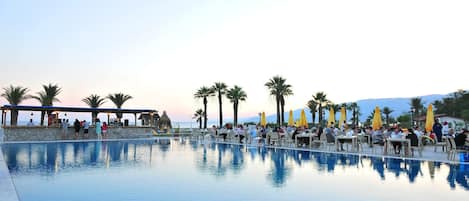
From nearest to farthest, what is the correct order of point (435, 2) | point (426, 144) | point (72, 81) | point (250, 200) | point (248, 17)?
point (250, 200), point (426, 144), point (435, 2), point (248, 17), point (72, 81)

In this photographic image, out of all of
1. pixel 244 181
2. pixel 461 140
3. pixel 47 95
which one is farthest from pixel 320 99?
pixel 244 181

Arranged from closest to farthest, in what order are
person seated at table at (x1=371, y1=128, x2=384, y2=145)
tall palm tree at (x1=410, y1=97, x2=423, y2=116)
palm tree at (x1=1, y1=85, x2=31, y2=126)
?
person seated at table at (x1=371, y1=128, x2=384, y2=145), palm tree at (x1=1, y1=85, x2=31, y2=126), tall palm tree at (x1=410, y1=97, x2=423, y2=116)

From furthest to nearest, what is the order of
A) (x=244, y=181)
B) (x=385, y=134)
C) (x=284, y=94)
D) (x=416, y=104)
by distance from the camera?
(x=416, y=104)
(x=284, y=94)
(x=385, y=134)
(x=244, y=181)

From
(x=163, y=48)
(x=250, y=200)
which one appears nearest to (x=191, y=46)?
(x=163, y=48)

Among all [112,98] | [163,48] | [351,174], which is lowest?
[351,174]

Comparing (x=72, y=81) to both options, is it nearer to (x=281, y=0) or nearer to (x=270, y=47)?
(x=270, y=47)

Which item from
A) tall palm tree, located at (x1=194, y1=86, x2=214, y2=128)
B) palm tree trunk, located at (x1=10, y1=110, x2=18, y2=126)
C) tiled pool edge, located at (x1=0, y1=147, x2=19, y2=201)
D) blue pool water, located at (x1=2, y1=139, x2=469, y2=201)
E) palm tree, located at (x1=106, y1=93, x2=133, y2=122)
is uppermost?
tall palm tree, located at (x1=194, y1=86, x2=214, y2=128)

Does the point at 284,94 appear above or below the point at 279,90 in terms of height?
below

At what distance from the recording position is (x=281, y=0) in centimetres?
1848

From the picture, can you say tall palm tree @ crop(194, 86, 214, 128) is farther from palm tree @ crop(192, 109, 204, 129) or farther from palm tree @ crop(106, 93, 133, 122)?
palm tree @ crop(192, 109, 204, 129)

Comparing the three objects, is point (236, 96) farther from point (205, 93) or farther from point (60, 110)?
point (60, 110)

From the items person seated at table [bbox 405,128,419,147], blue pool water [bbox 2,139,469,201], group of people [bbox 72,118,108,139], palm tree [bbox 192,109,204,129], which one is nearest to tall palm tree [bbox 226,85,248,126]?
palm tree [bbox 192,109,204,129]

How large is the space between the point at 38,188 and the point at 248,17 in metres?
15.7

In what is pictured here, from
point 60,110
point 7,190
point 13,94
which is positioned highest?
point 13,94
